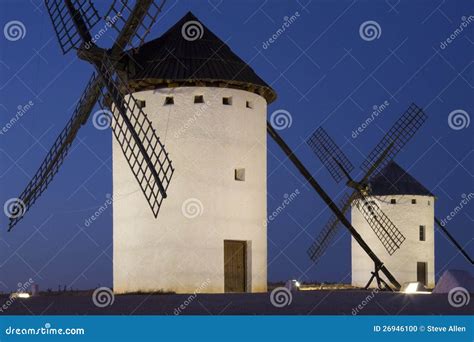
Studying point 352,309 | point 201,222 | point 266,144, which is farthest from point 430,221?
point 352,309

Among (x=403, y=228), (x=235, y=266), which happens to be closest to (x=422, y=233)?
(x=403, y=228)

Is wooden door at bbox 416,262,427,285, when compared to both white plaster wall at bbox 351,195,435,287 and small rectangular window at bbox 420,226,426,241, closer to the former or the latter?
white plaster wall at bbox 351,195,435,287

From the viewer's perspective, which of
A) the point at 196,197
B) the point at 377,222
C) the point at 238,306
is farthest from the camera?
the point at 377,222

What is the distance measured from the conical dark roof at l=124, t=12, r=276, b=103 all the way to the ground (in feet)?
17.0

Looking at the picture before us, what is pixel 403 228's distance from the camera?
1234 inches

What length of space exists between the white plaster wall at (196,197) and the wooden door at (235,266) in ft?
0.70

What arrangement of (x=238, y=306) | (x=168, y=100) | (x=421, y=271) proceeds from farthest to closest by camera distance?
1. (x=421, y=271)
2. (x=168, y=100)
3. (x=238, y=306)

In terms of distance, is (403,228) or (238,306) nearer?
(238,306)

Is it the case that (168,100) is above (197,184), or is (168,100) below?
above

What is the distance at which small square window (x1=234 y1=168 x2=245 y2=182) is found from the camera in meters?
19.4

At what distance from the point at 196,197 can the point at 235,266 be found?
2145mm

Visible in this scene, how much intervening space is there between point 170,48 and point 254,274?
5.98m

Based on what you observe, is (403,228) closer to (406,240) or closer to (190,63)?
(406,240)

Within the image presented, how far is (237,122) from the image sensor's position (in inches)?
757
